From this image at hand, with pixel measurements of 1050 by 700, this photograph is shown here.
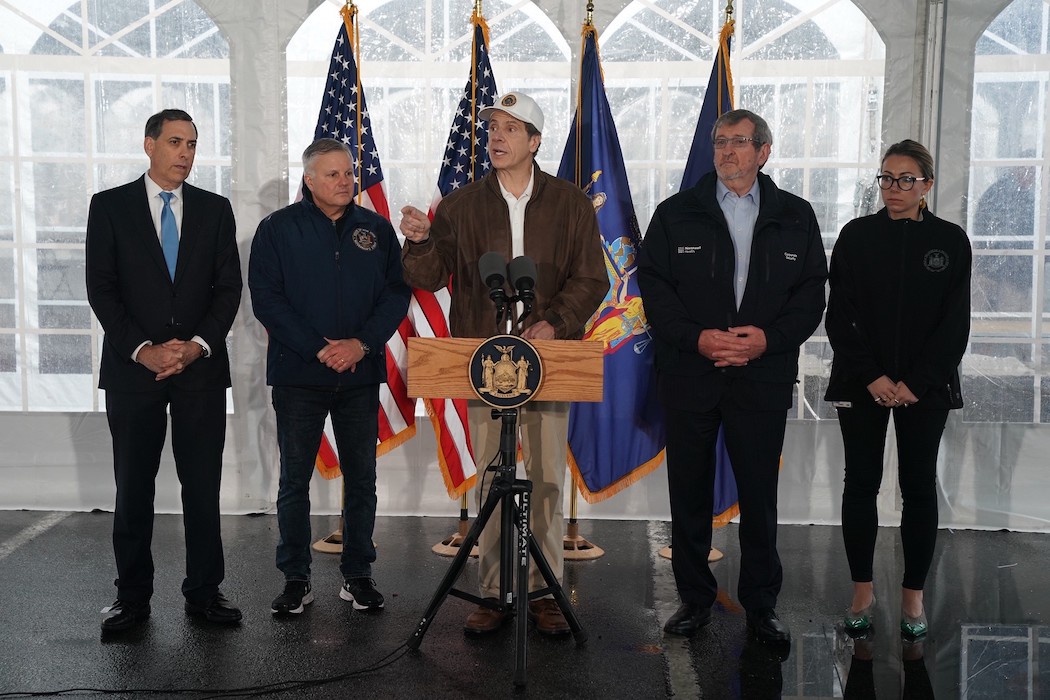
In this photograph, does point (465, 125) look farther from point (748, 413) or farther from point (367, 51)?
point (748, 413)

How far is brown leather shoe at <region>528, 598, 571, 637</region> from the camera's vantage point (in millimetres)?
3312

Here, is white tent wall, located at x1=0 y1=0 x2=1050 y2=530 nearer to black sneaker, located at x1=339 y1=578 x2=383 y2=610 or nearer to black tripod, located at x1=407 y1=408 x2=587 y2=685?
black sneaker, located at x1=339 y1=578 x2=383 y2=610

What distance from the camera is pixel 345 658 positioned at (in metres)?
3.12

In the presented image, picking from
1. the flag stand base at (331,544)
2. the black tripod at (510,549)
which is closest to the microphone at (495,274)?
the black tripod at (510,549)

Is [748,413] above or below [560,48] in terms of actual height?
below

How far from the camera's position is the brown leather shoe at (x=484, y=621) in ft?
10.9

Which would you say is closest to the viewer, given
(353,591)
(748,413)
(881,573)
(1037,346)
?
(748,413)

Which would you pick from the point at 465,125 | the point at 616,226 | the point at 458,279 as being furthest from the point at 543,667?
the point at 465,125

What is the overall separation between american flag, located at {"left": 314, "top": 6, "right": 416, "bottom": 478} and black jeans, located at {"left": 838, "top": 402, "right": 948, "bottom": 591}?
6.82 feet

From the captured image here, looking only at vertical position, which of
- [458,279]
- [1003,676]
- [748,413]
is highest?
[458,279]

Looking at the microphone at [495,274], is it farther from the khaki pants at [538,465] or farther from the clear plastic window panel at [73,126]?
the clear plastic window panel at [73,126]

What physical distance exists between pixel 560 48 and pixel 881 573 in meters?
2.92

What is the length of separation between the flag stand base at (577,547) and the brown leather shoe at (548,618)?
93 centimetres

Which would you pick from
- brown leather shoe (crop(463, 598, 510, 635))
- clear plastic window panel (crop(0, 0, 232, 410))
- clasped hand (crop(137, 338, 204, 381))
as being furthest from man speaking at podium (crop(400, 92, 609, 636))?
clear plastic window panel (crop(0, 0, 232, 410))
